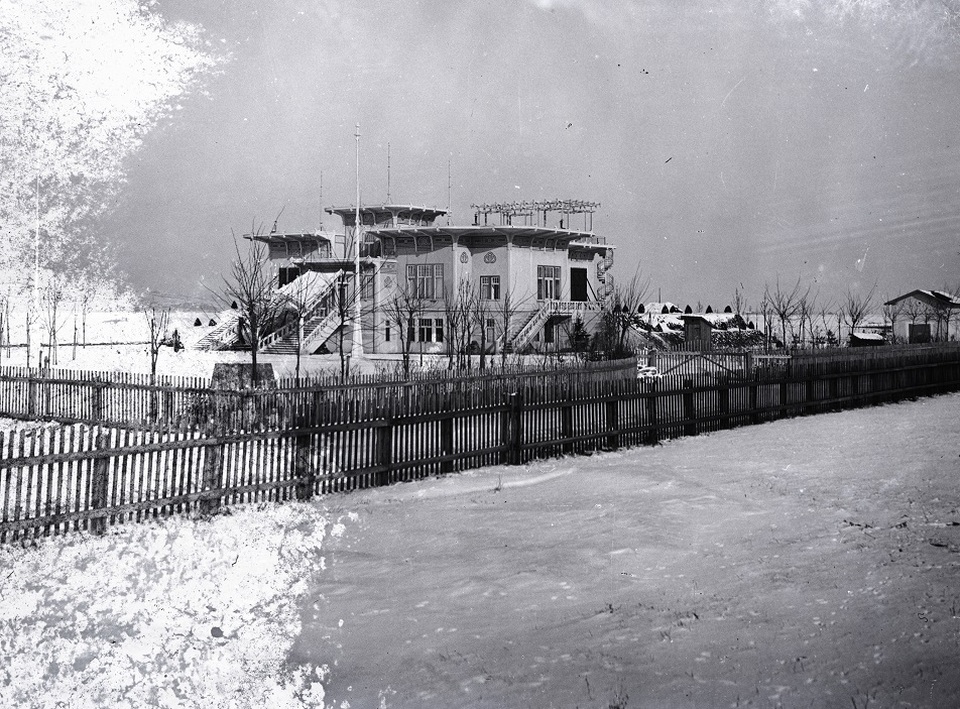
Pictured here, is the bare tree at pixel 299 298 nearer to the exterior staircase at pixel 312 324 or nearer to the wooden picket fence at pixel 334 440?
the exterior staircase at pixel 312 324

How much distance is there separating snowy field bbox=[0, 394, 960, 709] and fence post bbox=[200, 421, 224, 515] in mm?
350

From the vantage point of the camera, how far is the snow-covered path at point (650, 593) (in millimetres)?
6449

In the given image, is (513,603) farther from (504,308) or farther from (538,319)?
(538,319)

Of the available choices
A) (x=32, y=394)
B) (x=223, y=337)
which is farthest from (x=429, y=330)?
(x=32, y=394)

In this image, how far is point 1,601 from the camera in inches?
332

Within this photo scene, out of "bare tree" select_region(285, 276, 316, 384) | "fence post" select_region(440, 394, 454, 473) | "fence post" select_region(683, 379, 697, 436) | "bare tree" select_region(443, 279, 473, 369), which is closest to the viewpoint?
"fence post" select_region(440, 394, 454, 473)

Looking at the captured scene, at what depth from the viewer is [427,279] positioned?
5725 cm

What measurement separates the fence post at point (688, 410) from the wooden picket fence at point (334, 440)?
0.10ft

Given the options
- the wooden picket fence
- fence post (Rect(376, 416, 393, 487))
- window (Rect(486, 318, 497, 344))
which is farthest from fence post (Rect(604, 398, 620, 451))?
window (Rect(486, 318, 497, 344))

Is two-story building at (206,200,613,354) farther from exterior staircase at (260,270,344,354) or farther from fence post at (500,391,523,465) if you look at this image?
fence post at (500,391,523,465)

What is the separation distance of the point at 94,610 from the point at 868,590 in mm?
6911

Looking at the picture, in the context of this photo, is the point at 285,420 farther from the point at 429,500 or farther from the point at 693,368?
the point at 693,368

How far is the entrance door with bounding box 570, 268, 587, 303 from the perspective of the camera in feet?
206

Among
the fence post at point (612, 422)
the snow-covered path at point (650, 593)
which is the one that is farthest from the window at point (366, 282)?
the snow-covered path at point (650, 593)
